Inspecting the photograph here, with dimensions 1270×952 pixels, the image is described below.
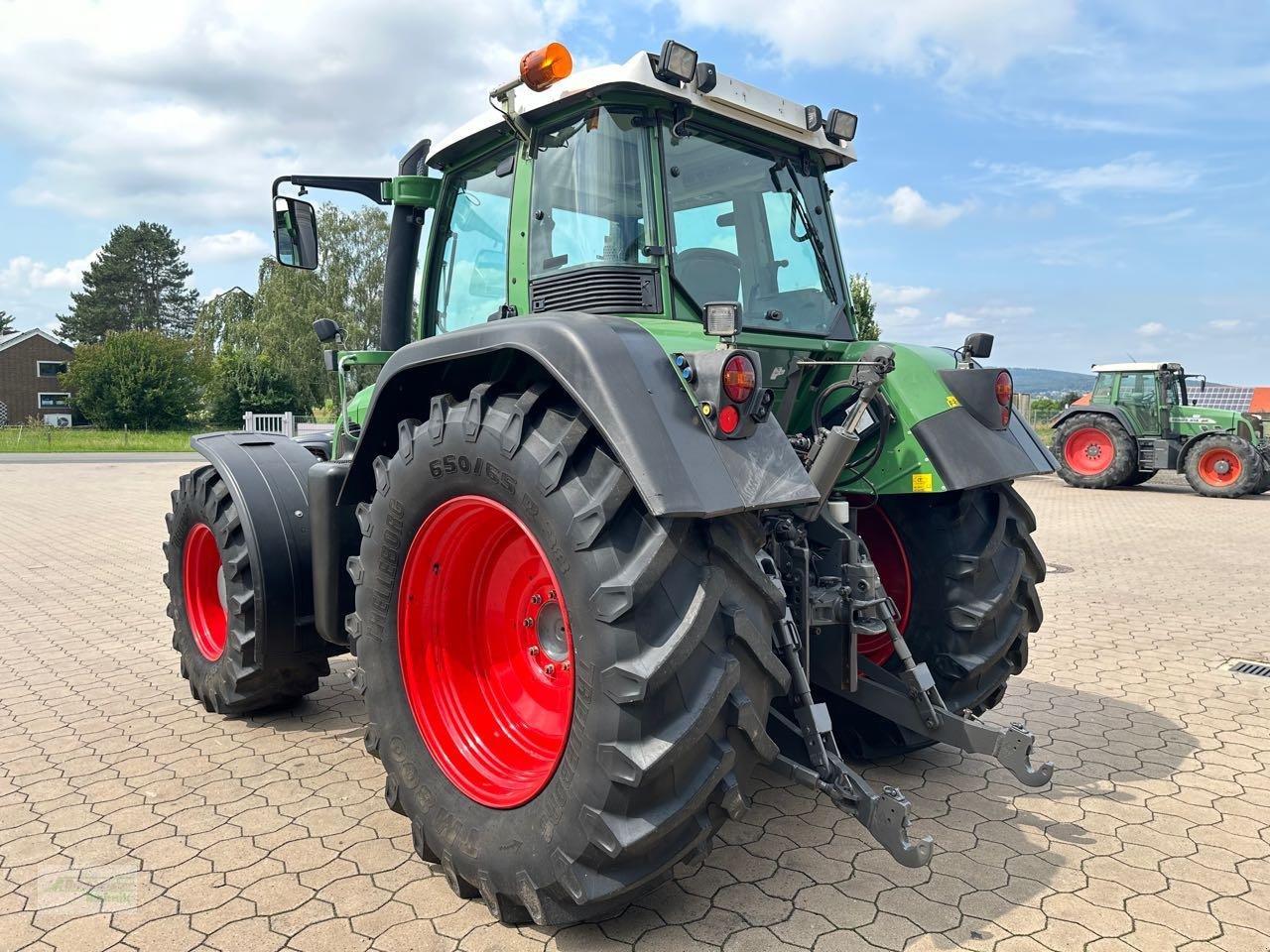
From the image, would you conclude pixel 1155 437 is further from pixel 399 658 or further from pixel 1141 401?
pixel 399 658

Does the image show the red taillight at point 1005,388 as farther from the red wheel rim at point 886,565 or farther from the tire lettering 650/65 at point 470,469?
the tire lettering 650/65 at point 470,469

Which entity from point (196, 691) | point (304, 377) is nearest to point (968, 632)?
point (196, 691)

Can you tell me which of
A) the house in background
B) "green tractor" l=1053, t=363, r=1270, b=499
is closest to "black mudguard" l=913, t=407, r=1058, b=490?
"green tractor" l=1053, t=363, r=1270, b=499

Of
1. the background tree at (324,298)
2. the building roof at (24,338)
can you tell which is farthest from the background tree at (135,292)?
the background tree at (324,298)

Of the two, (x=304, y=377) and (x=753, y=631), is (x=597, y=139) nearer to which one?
(x=753, y=631)

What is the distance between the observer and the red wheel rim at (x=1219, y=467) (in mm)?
15734

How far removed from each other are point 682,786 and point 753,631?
1.36 ft

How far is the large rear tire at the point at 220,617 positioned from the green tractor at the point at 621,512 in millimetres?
21

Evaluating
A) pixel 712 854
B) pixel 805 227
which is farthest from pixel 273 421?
pixel 712 854

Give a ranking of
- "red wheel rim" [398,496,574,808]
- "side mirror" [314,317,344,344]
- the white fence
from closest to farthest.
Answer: "red wheel rim" [398,496,574,808], "side mirror" [314,317,344,344], the white fence

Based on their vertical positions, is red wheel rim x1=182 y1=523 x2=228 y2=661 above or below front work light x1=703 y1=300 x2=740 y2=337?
below

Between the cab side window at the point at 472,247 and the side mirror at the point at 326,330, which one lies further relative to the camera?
the side mirror at the point at 326,330

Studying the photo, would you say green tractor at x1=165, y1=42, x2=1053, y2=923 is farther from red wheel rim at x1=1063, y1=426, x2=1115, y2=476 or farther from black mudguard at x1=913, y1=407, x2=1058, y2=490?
red wheel rim at x1=1063, y1=426, x2=1115, y2=476

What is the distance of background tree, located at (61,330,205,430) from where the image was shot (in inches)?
1484
